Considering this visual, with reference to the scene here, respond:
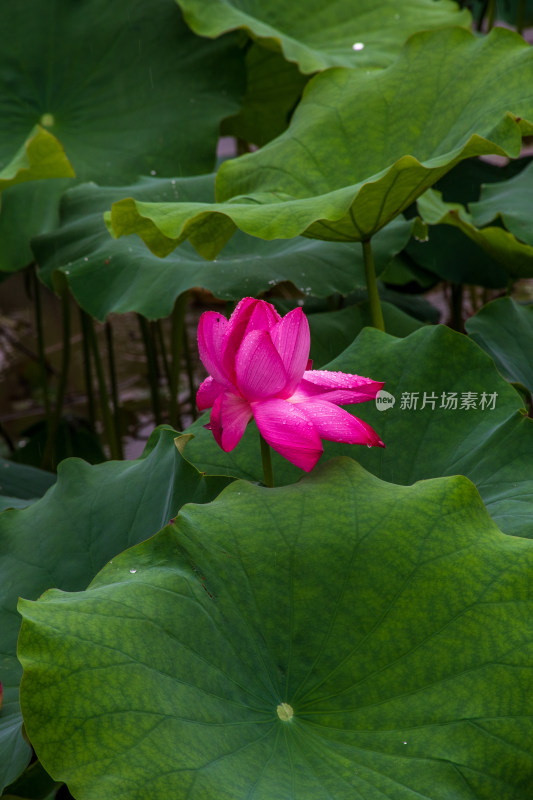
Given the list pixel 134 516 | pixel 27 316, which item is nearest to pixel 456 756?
pixel 134 516

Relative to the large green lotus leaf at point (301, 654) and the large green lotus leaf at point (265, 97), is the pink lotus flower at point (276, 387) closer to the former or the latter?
the large green lotus leaf at point (301, 654)

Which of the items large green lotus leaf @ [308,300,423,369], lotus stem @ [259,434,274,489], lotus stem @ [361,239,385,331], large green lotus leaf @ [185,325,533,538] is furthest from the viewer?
large green lotus leaf @ [308,300,423,369]

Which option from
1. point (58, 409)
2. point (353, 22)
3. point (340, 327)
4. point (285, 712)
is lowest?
point (58, 409)

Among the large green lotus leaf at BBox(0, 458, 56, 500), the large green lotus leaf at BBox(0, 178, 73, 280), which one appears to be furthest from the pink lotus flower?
the large green lotus leaf at BBox(0, 178, 73, 280)

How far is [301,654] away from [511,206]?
1.05 m

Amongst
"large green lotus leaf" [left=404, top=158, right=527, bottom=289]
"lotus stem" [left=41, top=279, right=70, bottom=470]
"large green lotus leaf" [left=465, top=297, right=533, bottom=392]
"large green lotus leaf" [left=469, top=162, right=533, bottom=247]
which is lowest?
"lotus stem" [left=41, top=279, right=70, bottom=470]

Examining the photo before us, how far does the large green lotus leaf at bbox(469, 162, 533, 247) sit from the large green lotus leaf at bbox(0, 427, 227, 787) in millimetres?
786

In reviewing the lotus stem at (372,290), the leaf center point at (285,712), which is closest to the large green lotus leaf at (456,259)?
the lotus stem at (372,290)

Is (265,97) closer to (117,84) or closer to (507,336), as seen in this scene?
(117,84)

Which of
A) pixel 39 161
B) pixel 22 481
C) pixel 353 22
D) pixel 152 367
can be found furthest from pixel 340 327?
pixel 353 22

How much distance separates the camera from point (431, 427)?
93cm

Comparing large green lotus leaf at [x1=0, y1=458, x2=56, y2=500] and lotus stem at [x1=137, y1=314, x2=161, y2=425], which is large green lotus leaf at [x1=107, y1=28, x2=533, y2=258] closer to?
large green lotus leaf at [x1=0, y1=458, x2=56, y2=500]

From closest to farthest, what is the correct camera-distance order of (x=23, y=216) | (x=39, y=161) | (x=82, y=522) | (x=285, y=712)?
1. (x=285, y=712)
2. (x=82, y=522)
3. (x=39, y=161)
4. (x=23, y=216)

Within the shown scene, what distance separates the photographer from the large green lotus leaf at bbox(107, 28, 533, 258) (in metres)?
0.98
